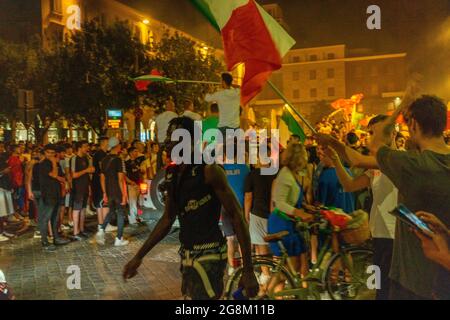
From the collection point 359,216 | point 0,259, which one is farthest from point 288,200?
point 0,259

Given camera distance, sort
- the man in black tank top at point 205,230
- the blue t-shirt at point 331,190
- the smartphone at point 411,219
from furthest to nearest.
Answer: the blue t-shirt at point 331,190
the man in black tank top at point 205,230
the smartphone at point 411,219

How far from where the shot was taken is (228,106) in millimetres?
7023

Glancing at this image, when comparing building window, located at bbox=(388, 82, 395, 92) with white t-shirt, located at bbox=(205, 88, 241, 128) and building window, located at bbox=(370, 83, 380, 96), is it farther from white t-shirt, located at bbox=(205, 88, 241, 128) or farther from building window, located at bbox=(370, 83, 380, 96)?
white t-shirt, located at bbox=(205, 88, 241, 128)

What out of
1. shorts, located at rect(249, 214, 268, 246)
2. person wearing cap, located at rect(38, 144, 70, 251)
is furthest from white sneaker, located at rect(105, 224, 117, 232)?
shorts, located at rect(249, 214, 268, 246)

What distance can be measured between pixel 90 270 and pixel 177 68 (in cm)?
1946

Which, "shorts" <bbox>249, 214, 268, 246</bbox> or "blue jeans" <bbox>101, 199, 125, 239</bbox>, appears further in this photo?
"blue jeans" <bbox>101, 199, 125, 239</bbox>

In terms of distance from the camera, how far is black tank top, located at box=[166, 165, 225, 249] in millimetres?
3469

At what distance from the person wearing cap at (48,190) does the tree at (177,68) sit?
15539 millimetres

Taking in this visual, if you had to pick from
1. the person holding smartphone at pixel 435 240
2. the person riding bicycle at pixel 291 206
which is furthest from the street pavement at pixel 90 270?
the person holding smartphone at pixel 435 240

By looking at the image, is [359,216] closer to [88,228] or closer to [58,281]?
[58,281]

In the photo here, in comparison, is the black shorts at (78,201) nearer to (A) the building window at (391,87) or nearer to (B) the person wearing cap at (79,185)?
(B) the person wearing cap at (79,185)

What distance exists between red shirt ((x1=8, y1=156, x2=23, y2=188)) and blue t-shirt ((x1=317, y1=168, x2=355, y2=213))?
26.8 ft

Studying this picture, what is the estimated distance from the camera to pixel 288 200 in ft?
18.6

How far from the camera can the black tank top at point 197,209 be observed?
11.4 feet
